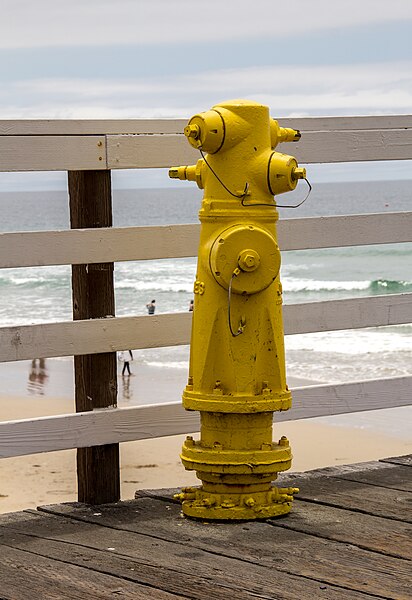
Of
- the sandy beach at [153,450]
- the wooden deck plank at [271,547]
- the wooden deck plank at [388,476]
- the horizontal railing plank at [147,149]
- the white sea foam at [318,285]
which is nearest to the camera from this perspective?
the wooden deck plank at [271,547]

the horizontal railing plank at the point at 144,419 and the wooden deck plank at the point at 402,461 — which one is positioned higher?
the horizontal railing plank at the point at 144,419

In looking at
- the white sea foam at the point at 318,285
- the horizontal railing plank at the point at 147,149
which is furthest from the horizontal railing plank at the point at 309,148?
the white sea foam at the point at 318,285

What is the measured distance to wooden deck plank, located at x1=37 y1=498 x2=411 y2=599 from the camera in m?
3.22

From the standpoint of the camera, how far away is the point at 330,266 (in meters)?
34.8

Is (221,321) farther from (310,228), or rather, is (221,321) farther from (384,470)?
(384,470)

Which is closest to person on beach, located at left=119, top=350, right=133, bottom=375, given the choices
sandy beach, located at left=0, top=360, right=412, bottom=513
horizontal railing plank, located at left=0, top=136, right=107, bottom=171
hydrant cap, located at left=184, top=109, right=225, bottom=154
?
sandy beach, located at left=0, top=360, right=412, bottom=513

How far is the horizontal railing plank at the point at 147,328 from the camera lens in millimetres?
3998

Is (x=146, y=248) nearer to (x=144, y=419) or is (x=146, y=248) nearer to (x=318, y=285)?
(x=144, y=419)

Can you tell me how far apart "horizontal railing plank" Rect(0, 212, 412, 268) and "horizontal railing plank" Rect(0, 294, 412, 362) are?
0.74 feet

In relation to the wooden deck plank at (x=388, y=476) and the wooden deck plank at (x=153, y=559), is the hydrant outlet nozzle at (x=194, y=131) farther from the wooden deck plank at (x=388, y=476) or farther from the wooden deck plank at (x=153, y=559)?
the wooden deck plank at (x=388, y=476)

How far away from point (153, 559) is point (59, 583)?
327mm

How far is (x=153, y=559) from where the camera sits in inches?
135

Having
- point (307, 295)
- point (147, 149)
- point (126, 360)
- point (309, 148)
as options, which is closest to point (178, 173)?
point (147, 149)

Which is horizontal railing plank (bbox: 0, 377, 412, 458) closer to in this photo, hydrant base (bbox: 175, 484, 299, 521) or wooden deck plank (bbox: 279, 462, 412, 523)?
wooden deck plank (bbox: 279, 462, 412, 523)
